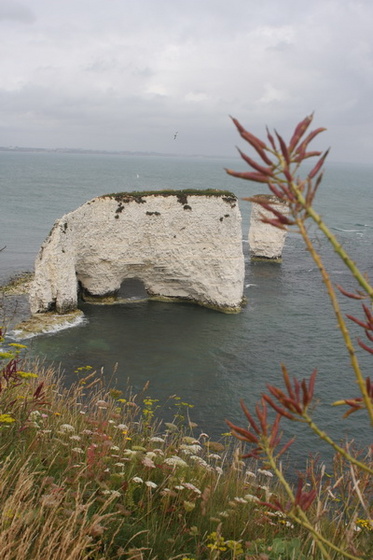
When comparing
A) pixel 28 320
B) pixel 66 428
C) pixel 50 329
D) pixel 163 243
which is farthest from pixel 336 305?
pixel 163 243

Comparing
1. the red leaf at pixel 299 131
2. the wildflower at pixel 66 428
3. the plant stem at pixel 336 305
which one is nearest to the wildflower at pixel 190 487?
the wildflower at pixel 66 428

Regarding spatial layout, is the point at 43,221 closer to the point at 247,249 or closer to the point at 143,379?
the point at 247,249

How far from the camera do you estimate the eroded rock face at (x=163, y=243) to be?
104ft

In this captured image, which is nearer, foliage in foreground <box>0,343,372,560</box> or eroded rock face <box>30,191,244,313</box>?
foliage in foreground <box>0,343,372,560</box>

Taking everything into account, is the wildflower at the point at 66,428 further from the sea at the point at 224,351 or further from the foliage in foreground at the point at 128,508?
the sea at the point at 224,351

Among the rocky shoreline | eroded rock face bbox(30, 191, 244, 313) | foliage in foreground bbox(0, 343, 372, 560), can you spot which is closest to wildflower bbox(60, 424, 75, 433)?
foliage in foreground bbox(0, 343, 372, 560)

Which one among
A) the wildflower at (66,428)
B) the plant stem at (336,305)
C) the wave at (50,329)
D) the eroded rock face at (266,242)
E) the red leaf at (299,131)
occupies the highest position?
the red leaf at (299,131)

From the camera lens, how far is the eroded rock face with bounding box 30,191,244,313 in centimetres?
3166

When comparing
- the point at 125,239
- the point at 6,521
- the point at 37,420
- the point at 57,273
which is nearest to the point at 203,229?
the point at 125,239

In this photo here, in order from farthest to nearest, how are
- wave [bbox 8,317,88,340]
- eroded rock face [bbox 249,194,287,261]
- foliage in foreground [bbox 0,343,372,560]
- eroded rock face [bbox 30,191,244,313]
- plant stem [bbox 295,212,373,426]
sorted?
eroded rock face [bbox 249,194,287,261]
eroded rock face [bbox 30,191,244,313]
wave [bbox 8,317,88,340]
foliage in foreground [bbox 0,343,372,560]
plant stem [bbox 295,212,373,426]

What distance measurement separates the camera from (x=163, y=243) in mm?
32844

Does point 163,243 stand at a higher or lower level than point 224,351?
higher

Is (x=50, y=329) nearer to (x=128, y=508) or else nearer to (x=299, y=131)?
(x=128, y=508)

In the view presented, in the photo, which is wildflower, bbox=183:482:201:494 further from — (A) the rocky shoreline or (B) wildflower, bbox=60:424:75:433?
(A) the rocky shoreline
